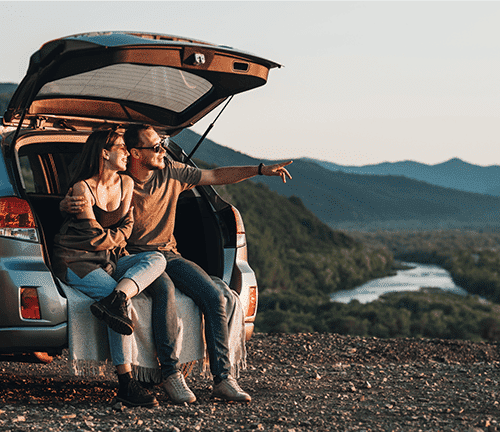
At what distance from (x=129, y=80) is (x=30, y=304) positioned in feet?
5.79

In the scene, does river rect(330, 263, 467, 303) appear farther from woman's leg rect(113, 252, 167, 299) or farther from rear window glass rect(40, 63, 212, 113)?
woman's leg rect(113, 252, 167, 299)

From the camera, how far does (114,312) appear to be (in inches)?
163

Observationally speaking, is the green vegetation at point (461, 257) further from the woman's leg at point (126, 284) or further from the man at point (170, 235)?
the woman's leg at point (126, 284)

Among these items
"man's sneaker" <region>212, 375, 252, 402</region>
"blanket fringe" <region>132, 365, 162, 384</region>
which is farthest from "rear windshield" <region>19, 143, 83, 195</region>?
"man's sneaker" <region>212, 375, 252, 402</region>

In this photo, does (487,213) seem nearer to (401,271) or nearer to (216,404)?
(401,271)

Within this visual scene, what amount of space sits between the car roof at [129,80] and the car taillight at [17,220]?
625mm

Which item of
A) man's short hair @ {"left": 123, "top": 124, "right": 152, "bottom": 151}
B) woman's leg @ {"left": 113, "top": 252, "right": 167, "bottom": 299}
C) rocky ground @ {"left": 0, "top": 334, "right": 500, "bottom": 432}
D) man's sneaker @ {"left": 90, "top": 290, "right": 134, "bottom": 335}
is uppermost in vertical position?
man's short hair @ {"left": 123, "top": 124, "right": 152, "bottom": 151}

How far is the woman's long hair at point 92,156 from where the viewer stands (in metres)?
4.51

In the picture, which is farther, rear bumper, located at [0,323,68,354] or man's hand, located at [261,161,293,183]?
man's hand, located at [261,161,293,183]

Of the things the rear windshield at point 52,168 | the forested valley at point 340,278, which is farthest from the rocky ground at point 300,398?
the forested valley at point 340,278

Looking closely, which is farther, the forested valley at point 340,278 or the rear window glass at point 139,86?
the forested valley at point 340,278

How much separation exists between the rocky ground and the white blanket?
26 cm

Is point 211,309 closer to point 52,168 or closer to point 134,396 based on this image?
point 134,396

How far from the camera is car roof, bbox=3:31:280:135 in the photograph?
4070 millimetres
